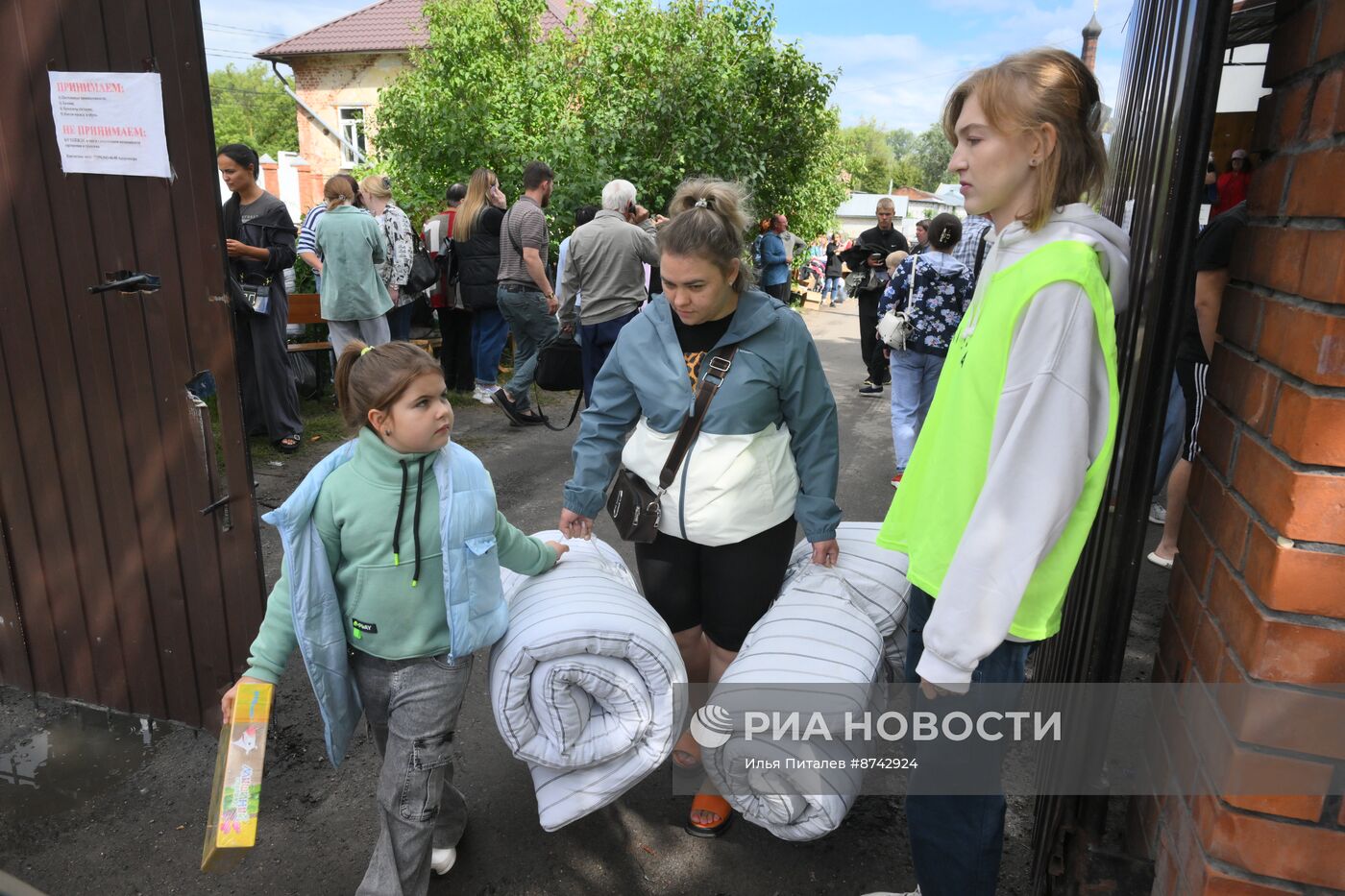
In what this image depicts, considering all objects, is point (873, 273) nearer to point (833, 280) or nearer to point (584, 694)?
point (584, 694)

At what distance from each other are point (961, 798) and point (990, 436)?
0.81 metres

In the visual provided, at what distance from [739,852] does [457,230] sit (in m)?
6.79

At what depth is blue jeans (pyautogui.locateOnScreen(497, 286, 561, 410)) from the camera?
25.6 ft

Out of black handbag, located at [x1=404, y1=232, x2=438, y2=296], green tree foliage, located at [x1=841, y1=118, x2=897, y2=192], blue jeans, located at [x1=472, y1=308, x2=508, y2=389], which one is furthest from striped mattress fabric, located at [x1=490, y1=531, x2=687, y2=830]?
green tree foliage, located at [x1=841, y1=118, x2=897, y2=192]

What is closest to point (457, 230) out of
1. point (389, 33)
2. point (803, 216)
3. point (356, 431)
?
point (356, 431)

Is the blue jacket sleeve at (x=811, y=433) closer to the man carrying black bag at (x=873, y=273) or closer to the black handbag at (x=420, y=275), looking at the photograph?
the black handbag at (x=420, y=275)

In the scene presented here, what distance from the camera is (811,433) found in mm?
2697

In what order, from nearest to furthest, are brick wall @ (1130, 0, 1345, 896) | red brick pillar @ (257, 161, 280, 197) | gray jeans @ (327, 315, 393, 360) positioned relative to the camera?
brick wall @ (1130, 0, 1345, 896), gray jeans @ (327, 315, 393, 360), red brick pillar @ (257, 161, 280, 197)

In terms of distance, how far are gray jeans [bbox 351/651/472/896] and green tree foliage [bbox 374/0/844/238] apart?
898 centimetres

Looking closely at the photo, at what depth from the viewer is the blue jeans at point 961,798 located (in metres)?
1.87

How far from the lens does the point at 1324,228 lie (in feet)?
4.56


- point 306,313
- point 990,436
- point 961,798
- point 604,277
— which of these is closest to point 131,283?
point 990,436

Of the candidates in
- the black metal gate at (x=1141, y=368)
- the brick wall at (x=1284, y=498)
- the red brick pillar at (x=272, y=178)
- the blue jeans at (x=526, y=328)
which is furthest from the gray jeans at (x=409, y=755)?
the red brick pillar at (x=272, y=178)

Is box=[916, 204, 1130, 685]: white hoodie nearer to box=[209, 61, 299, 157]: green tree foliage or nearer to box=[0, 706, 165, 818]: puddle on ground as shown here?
box=[0, 706, 165, 818]: puddle on ground
